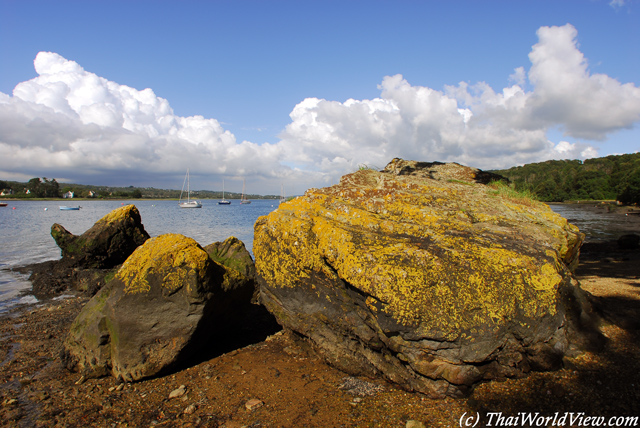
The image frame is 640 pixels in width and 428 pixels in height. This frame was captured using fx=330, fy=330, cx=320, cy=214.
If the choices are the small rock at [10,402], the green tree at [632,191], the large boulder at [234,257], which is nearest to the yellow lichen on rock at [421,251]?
the large boulder at [234,257]

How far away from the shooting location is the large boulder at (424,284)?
14.7 ft

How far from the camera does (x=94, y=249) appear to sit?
48.8 feet

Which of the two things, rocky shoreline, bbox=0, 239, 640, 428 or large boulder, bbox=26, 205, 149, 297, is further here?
A: large boulder, bbox=26, 205, 149, 297

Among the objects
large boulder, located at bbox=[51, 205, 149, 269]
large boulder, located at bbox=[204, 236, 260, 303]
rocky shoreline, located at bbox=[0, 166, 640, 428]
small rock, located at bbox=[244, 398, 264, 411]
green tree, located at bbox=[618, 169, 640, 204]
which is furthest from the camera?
green tree, located at bbox=[618, 169, 640, 204]

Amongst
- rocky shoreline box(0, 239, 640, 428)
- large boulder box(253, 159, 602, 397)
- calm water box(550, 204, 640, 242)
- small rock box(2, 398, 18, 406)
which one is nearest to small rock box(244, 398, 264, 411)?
rocky shoreline box(0, 239, 640, 428)

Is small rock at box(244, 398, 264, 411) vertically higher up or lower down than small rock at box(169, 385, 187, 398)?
higher up

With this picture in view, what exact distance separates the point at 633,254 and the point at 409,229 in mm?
19914

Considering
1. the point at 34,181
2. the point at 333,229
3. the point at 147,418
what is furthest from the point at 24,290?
the point at 34,181

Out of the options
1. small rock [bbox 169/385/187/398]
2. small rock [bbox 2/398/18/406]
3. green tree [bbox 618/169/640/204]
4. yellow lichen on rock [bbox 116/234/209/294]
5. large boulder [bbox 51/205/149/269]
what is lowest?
small rock [bbox 2/398/18/406]

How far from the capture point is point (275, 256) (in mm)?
6266

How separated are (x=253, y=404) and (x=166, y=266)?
290 centimetres

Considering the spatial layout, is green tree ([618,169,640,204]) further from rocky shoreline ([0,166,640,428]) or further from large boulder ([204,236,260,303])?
large boulder ([204,236,260,303])

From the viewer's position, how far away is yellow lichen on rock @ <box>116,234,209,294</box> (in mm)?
6031

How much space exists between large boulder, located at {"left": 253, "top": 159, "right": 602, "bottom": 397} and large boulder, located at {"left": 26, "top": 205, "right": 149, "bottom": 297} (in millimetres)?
11732
